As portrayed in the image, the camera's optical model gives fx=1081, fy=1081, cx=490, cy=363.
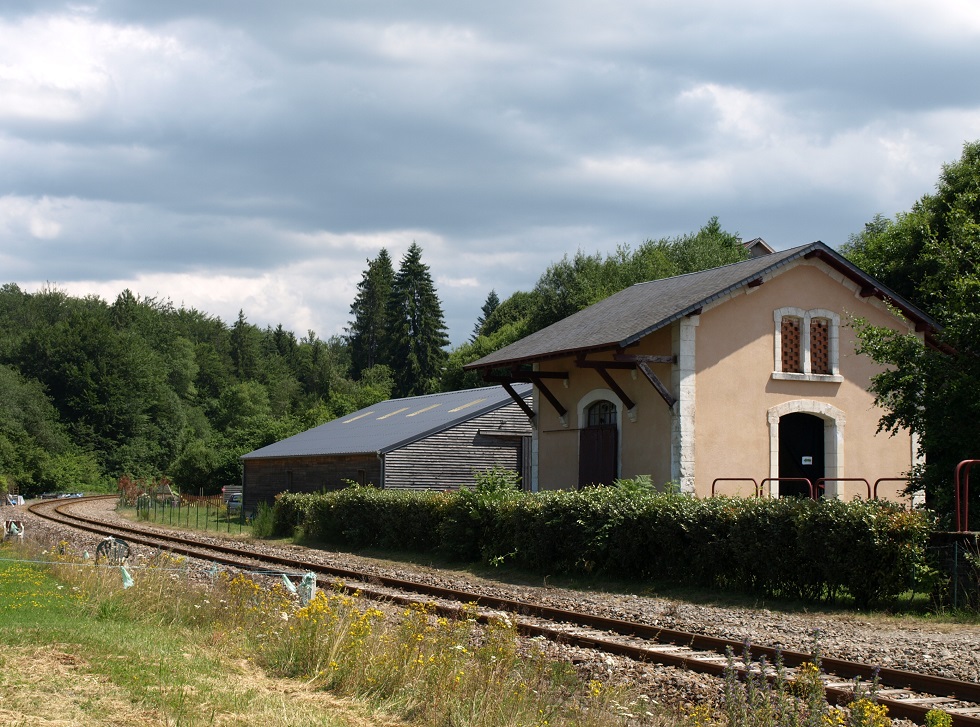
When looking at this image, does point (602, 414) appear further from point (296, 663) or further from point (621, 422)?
point (296, 663)

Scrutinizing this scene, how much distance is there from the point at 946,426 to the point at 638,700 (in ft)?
36.2

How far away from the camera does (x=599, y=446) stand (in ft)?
83.6

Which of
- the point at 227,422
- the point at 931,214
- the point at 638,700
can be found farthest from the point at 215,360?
the point at 638,700

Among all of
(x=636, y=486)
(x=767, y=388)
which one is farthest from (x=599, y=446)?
(x=636, y=486)

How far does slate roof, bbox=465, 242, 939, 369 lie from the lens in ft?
75.4

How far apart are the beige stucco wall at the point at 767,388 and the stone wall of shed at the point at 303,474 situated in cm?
1377

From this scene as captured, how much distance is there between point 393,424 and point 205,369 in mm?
85188

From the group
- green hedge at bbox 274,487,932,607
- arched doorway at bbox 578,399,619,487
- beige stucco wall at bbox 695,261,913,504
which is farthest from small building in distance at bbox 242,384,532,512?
green hedge at bbox 274,487,932,607

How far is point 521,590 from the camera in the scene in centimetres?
1709

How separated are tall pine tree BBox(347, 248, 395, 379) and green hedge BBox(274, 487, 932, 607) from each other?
78263 millimetres

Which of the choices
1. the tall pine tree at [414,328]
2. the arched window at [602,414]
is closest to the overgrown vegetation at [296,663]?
the arched window at [602,414]

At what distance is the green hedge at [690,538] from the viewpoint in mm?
14281

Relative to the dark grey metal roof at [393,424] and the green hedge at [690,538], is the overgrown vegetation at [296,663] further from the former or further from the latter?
the dark grey metal roof at [393,424]

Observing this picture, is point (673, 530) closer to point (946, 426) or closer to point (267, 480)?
point (946, 426)
